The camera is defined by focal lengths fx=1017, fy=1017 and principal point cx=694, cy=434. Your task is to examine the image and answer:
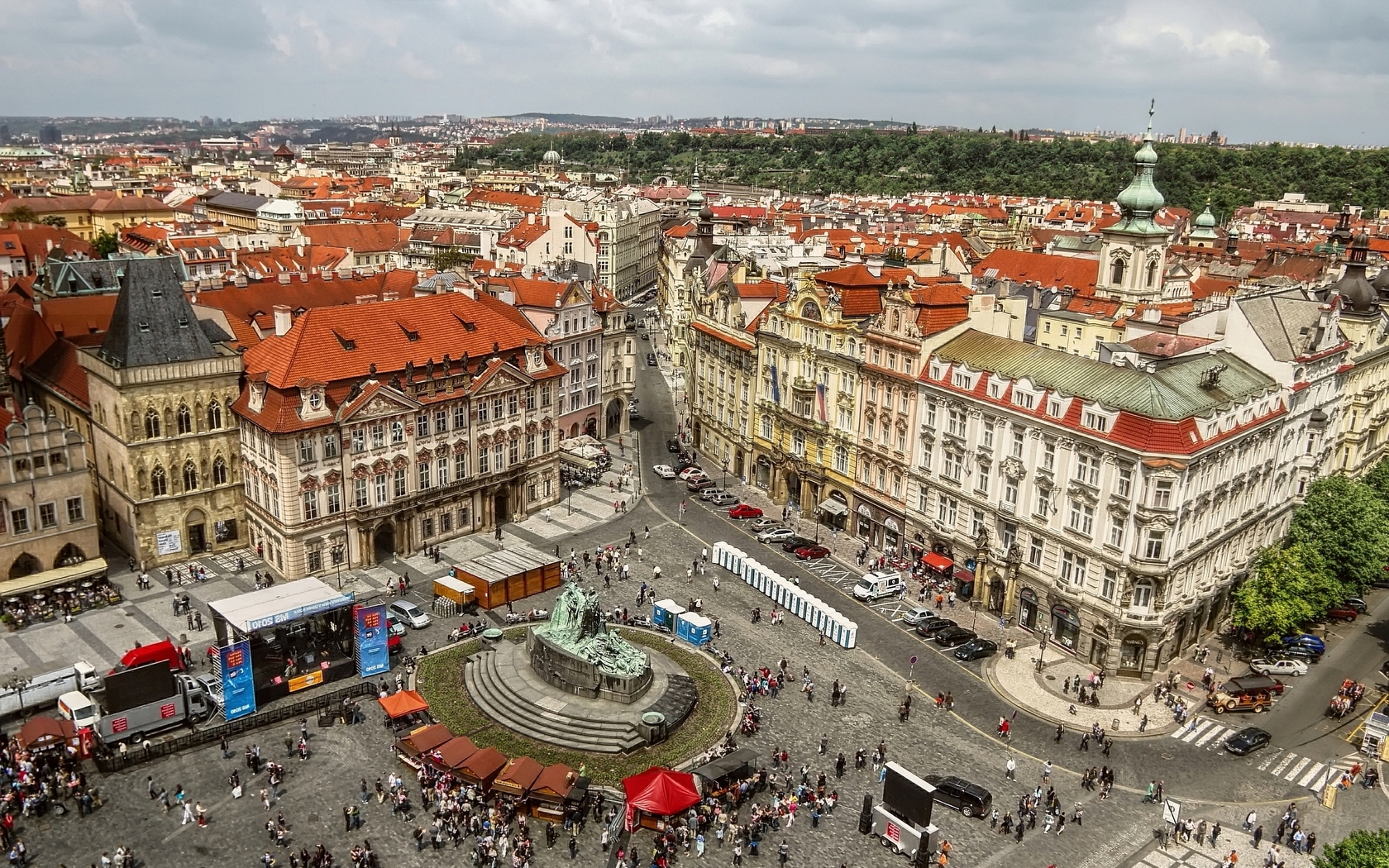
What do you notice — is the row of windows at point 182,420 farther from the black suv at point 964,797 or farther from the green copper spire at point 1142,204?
the green copper spire at point 1142,204

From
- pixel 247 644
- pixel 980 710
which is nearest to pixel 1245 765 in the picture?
pixel 980 710

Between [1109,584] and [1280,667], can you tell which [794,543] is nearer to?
[1109,584]

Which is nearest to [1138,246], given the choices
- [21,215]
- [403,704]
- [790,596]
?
[790,596]

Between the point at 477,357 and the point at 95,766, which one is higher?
the point at 477,357

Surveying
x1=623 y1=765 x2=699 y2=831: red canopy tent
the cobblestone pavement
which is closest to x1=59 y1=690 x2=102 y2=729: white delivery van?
the cobblestone pavement

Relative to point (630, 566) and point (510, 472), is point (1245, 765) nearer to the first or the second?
point (630, 566)

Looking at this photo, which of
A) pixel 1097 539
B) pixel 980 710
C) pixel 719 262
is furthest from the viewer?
pixel 719 262
